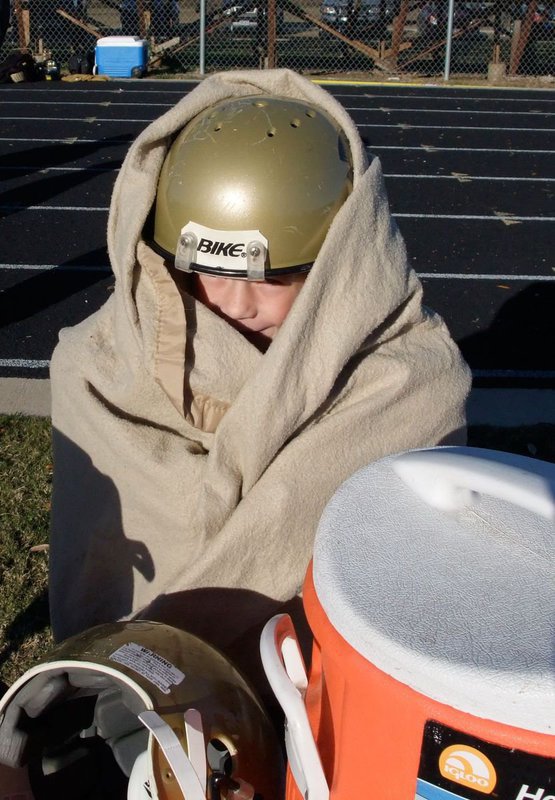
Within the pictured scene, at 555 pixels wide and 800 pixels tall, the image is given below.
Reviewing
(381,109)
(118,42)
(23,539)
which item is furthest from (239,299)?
(118,42)

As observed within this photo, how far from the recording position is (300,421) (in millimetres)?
2020

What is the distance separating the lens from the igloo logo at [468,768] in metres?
1.21

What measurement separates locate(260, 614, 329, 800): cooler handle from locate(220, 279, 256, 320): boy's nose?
32.7 inches

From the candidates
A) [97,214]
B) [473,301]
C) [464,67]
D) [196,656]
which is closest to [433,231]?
[473,301]

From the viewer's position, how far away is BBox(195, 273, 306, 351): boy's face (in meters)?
2.19

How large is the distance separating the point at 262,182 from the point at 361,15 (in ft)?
65.0

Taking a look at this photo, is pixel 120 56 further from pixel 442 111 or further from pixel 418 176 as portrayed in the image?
pixel 418 176

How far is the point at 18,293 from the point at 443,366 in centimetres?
464

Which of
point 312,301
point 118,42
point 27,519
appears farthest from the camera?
point 118,42

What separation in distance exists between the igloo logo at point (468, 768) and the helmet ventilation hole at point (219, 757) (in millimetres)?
525

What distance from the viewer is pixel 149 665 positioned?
1700 millimetres

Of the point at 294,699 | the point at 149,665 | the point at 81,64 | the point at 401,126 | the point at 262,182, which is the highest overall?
the point at 262,182

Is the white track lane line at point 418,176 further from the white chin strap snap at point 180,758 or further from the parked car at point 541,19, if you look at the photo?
the white chin strap snap at point 180,758

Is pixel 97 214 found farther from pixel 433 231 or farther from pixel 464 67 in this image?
pixel 464 67
